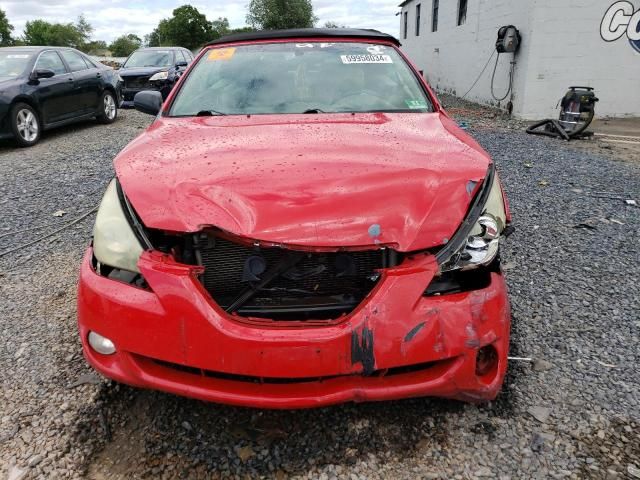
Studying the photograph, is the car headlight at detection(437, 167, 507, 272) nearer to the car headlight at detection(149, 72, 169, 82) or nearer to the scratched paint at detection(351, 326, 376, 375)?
the scratched paint at detection(351, 326, 376, 375)

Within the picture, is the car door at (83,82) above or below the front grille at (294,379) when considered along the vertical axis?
above

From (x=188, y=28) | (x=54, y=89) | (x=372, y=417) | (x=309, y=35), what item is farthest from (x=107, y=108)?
(x=188, y=28)

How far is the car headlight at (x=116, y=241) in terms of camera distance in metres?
1.81

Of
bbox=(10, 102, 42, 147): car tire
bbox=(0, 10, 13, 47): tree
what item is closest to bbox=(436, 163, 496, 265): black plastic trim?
bbox=(10, 102, 42, 147): car tire

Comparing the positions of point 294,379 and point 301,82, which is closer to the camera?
point 294,379

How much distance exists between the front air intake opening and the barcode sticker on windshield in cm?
182

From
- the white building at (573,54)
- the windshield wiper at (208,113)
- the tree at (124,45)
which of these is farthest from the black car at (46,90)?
the tree at (124,45)

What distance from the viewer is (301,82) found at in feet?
9.89

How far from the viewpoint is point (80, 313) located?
1.85 meters

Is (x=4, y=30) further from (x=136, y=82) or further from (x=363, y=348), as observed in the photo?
(x=363, y=348)

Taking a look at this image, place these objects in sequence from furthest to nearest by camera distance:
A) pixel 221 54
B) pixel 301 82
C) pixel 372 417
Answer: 1. pixel 221 54
2. pixel 301 82
3. pixel 372 417

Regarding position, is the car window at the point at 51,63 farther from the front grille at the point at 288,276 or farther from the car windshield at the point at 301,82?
the front grille at the point at 288,276

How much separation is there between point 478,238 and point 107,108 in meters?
9.57

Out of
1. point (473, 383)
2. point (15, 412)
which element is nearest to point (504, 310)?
point (473, 383)
